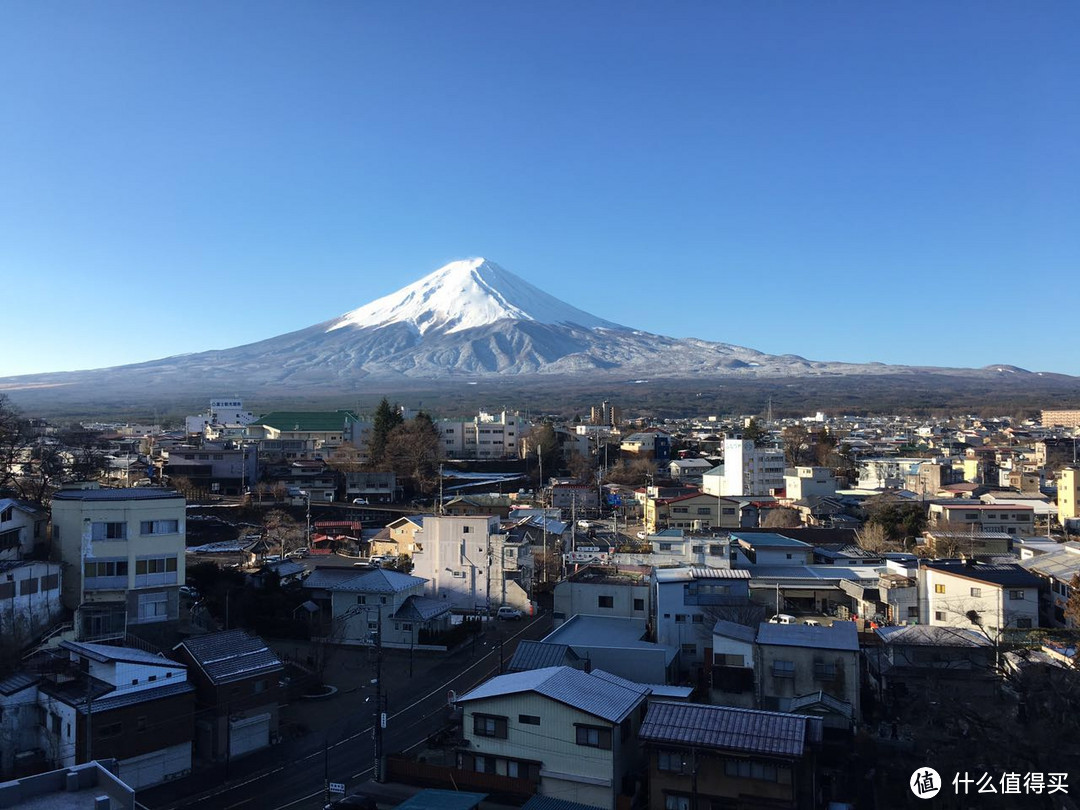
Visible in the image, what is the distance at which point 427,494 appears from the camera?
2800cm

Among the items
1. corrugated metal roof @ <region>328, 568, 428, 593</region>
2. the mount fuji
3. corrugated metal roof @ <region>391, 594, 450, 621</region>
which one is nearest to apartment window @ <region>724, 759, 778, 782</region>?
corrugated metal roof @ <region>391, 594, 450, 621</region>

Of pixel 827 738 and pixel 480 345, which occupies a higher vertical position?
pixel 480 345

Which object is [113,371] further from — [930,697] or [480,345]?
[930,697]

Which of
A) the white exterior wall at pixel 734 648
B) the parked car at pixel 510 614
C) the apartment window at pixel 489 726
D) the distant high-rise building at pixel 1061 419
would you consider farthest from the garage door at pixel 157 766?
the distant high-rise building at pixel 1061 419

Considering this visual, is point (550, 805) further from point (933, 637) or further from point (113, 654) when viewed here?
point (933, 637)

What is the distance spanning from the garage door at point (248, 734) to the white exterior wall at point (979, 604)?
8810mm

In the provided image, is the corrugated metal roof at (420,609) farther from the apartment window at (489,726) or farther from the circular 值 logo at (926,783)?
the circular 值 logo at (926,783)

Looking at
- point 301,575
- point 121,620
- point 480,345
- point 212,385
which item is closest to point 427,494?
point 301,575

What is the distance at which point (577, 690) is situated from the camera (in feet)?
25.9

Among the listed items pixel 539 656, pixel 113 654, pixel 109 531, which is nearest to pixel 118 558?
pixel 109 531

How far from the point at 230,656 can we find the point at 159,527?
8.75ft

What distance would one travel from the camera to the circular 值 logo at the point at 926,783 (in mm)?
6852

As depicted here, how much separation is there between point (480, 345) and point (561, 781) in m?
122

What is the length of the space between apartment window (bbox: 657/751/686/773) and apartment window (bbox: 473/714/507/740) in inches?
57.3
